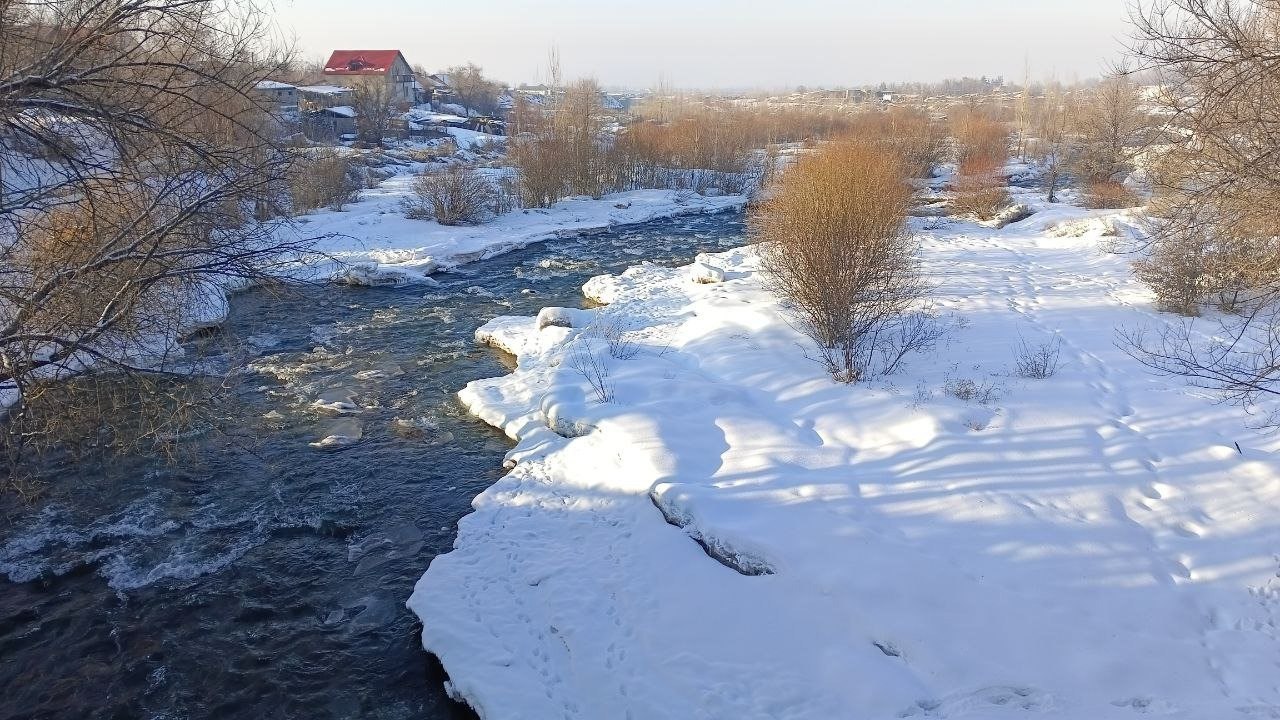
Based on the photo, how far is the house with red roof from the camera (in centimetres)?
6378

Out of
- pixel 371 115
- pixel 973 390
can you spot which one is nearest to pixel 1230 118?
pixel 973 390

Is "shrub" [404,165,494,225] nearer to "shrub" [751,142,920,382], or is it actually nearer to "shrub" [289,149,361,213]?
"shrub" [289,149,361,213]

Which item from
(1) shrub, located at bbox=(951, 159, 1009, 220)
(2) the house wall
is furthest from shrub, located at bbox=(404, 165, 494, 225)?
(2) the house wall

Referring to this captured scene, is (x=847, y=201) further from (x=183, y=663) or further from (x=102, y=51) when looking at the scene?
(x=183, y=663)

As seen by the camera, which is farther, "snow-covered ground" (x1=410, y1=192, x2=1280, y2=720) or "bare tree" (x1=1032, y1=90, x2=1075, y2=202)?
"bare tree" (x1=1032, y1=90, x2=1075, y2=202)

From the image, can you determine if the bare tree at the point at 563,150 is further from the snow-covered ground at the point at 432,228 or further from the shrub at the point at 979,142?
the shrub at the point at 979,142

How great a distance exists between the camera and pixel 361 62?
6700 centimetres

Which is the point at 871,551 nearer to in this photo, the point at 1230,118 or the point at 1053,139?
the point at 1230,118

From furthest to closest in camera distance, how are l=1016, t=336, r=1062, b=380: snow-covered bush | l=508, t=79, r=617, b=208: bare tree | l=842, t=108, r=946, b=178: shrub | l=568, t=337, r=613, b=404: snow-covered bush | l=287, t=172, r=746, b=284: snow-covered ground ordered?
l=842, t=108, r=946, b=178: shrub < l=508, t=79, r=617, b=208: bare tree < l=287, t=172, r=746, b=284: snow-covered ground < l=568, t=337, r=613, b=404: snow-covered bush < l=1016, t=336, r=1062, b=380: snow-covered bush

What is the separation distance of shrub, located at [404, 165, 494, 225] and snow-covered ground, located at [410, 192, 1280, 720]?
17.2m

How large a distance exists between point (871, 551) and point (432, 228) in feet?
74.2

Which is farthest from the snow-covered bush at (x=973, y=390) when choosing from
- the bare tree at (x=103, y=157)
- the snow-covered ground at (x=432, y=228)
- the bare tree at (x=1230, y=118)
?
the snow-covered ground at (x=432, y=228)

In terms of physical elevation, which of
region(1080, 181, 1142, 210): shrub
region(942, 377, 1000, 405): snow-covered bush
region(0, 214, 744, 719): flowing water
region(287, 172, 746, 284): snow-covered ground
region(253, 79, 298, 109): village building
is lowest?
region(0, 214, 744, 719): flowing water

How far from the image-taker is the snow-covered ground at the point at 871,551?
5277 millimetres
